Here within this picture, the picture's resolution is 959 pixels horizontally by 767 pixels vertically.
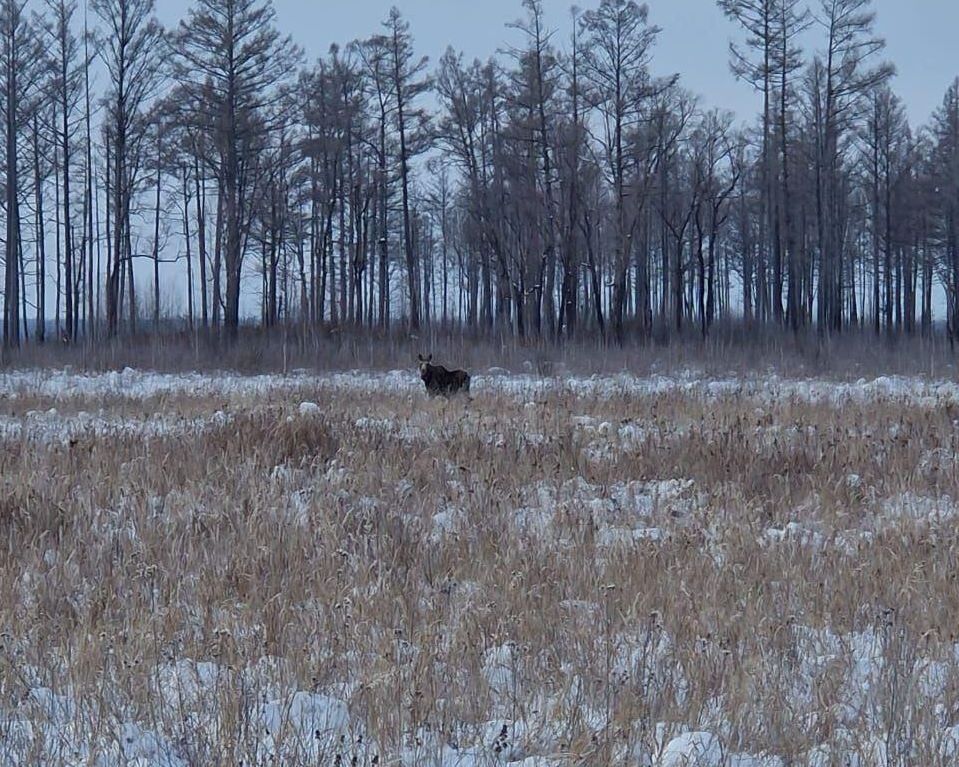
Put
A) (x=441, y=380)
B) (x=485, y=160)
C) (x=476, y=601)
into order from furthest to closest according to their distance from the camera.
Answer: (x=485, y=160), (x=441, y=380), (x=476, y=601)

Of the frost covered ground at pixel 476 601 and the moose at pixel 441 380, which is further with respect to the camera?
the moose at pixel 441 380

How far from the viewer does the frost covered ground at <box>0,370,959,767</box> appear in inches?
102

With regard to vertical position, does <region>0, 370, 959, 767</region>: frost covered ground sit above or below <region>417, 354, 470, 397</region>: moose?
below

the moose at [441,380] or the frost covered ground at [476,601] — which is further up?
the moose at [441,380]

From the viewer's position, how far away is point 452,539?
4586 mm

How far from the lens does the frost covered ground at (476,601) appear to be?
2.60 m

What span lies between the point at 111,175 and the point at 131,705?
3649 cm

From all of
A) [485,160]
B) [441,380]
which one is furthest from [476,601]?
[485,160]

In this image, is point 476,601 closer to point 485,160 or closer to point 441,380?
point 441,380

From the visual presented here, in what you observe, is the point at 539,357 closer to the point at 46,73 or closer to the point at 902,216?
the point at 46,73

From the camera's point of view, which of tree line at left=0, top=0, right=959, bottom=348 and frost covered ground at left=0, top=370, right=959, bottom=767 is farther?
tree line at left=0, top=0, right=959, bottom=348

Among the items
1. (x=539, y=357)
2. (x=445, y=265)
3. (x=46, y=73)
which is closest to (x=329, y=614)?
(x=539, y=357)

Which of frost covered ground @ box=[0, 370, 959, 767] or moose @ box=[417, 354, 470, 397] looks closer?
frost covered ground @ box=[0, 370, 959, 767]

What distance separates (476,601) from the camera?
3.71 m
